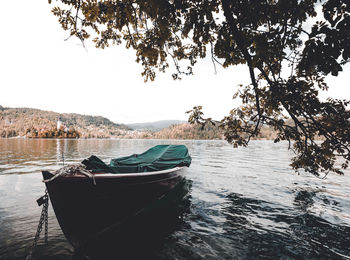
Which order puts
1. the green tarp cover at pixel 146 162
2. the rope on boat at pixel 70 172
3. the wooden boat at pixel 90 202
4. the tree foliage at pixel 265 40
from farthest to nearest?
1. the green tarp cover at pixel 146 162
2. the wooden boat at pixel 90 202
3. the rope on boat at pixel 70 172
4. the tree foliage at pixel 265 40

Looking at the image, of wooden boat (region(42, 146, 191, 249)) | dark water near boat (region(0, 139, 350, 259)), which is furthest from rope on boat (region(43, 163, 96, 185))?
dark water near boat (region(0, 139, 350, 259))

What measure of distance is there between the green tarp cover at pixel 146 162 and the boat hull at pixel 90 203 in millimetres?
1696

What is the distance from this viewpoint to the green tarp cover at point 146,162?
21.9ft

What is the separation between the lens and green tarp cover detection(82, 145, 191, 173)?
6680 mm

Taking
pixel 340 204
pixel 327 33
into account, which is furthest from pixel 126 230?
pixel 340 204

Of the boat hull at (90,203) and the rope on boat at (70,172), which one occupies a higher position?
the rope on boat at (70,172)

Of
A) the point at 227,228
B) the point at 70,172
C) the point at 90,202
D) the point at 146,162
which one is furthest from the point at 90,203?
the point at 146,162

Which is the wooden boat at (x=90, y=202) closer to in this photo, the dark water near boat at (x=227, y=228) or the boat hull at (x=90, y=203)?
the boat hull at (x=90, y=203)

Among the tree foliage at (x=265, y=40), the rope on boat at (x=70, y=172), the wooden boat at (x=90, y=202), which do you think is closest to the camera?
the tree foliage at (x=265, y=40)

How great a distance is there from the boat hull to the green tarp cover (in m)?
1.70

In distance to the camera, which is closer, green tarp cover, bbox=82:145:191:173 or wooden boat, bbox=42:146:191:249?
wooden boat, bbox=42:146:191:249

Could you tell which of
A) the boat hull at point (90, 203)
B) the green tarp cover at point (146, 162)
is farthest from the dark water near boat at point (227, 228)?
the green tarp cover at point (146, 162)

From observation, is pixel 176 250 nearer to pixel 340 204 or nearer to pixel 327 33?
pixel 327 33

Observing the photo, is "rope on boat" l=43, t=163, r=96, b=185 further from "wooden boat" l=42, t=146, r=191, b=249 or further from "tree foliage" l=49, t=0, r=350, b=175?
"tree foliage" l=49, t=0, r=350, b=175
